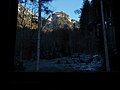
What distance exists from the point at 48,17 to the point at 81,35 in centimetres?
432

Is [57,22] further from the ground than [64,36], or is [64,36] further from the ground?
[57,22]

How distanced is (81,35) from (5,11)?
42.5 ft

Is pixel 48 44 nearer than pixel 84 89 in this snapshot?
No

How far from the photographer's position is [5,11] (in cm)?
104

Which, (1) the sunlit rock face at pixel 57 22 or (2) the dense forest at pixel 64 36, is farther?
(1) the sunlit rock face at pixel 57 22

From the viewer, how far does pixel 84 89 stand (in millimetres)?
996

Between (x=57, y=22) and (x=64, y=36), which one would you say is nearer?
(x=57, y=22)

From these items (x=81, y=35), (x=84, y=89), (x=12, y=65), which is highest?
(x=81, y=35)

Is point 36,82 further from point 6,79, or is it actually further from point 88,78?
point 88,78

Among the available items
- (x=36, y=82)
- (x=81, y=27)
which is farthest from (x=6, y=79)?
(x=81, y=27)

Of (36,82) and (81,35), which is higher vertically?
(81,35)

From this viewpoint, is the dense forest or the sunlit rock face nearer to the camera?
the dense forest

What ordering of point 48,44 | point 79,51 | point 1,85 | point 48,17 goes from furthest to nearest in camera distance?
1. point 79,51
2. point 48,44
3. point 48,17
4. point 1,85

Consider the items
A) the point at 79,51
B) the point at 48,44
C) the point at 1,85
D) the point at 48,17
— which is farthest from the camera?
the point at 79,51
